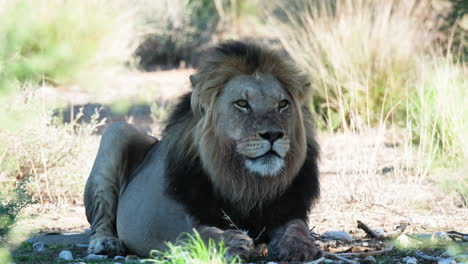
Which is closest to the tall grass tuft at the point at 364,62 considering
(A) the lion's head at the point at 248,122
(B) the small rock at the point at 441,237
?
(B) the small rock at the point at 441,237

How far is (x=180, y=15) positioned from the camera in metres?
18.4

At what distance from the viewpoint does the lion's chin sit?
4113mm

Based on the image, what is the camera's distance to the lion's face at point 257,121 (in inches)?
162

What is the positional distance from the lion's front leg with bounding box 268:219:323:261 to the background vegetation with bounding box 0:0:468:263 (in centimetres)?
178

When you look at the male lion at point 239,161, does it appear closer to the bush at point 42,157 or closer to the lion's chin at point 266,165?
the lion's chin at point 266,165

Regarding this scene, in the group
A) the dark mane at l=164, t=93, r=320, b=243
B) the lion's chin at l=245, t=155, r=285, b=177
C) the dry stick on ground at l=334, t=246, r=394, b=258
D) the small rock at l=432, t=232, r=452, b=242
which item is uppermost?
the lion's chin at l=245, t=155, r=285, b=177

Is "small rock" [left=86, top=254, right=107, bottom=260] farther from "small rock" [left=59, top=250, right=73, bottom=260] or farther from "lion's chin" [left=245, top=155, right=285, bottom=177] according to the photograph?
"lion's chin" [left=245, top=155, right=285, bottom=177]

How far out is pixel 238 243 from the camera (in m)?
4.00

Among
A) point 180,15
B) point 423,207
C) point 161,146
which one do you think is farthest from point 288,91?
point 180,15

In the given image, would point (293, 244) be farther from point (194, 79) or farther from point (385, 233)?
point (385, 233)

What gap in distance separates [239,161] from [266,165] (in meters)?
0.18

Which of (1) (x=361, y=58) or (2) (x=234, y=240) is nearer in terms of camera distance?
(2) (x=234, y=240)

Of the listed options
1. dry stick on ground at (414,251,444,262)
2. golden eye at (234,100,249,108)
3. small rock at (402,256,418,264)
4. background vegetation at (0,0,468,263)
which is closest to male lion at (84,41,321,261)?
golden eye at (234,100,249,108)

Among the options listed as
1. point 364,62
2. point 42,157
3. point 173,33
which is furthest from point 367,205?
point 173,33
